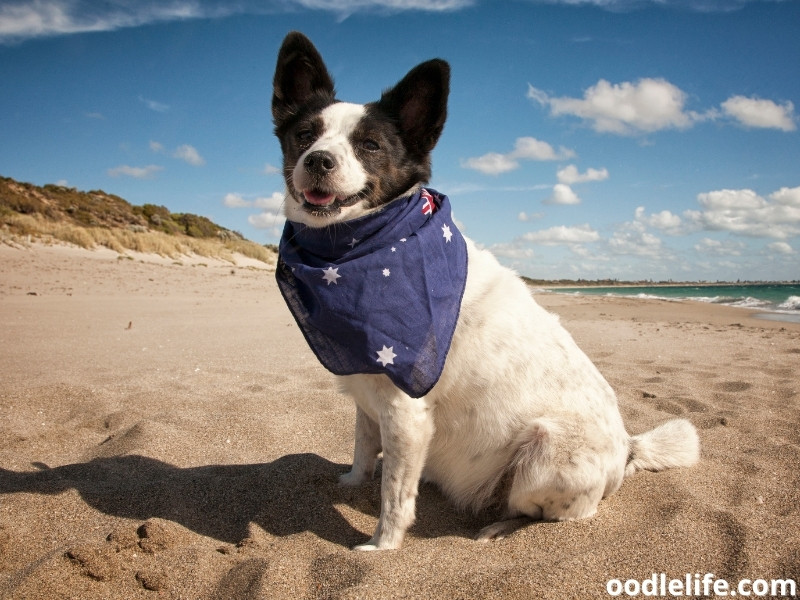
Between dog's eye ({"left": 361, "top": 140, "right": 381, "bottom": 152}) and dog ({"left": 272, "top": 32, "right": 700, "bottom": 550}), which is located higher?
dog's eye ({"left": 361, "top": 140, "right": 381, "bottom": 152})

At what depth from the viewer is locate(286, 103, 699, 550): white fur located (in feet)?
8.34

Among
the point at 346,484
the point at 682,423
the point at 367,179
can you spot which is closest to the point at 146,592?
the point at 346,484

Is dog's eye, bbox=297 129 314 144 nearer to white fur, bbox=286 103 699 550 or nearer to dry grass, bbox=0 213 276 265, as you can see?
white fur, bbox=286 103 699 550

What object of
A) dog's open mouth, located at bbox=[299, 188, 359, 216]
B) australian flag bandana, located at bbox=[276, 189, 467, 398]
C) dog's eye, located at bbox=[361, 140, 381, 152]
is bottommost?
australian flag bandana, located at bbox=[276, 189, 467, 398]

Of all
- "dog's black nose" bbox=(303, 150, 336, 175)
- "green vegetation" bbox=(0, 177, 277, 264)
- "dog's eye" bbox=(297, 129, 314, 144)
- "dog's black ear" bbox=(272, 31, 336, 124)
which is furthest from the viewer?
"green vegetation" bbox=(0, 177, 277, 264)

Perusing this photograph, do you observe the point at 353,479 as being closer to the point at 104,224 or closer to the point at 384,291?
the point at 384,291

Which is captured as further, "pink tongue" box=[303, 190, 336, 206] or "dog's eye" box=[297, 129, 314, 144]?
"dog's eye" box=[297, 129, 314, 144]

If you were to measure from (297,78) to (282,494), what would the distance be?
2.51m

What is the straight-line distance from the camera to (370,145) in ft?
9.23

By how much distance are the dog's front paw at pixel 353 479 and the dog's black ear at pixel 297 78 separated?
2.25 meters

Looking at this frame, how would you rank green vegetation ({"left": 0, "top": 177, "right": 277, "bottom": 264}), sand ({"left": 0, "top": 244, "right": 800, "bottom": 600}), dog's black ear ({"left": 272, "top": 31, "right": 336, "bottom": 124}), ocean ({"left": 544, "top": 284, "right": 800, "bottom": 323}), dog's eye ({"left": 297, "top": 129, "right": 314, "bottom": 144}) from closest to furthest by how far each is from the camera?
sand ({"left": 0, "top": 244, "right": 800, "bottom": 600}), dog's eye ({"left": 297, "top": 129, "right": 314, "bottom": 144}), dog's black ear ({"left": 272, "top": 31, "right": 336, "bottom": 124}), ocean ({"left": 544, "top": 284, "right": 800, "bottom": 323}), green vegetation ({"left": 0, "top": 177, "right": 277, "bottom": 264})

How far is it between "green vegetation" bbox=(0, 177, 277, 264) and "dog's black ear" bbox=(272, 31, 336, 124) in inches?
613

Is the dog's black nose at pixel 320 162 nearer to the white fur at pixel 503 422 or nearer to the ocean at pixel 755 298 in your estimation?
the white fur at pixel 503 422

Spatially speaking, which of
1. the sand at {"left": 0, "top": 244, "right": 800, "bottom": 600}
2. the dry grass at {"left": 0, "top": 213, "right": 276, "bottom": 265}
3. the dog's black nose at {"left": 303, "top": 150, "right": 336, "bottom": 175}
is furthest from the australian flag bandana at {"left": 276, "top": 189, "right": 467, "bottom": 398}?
the dry grass at {"left": 0, "top": 213, "right": 276, "bottom": 265}
